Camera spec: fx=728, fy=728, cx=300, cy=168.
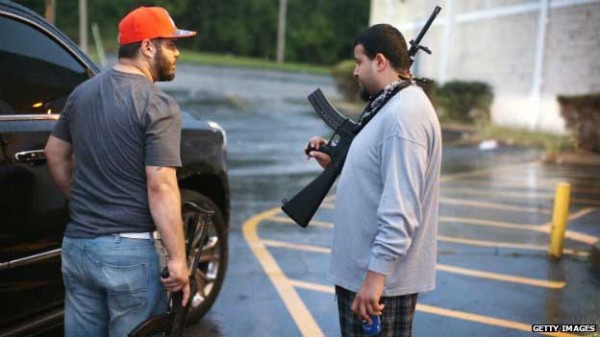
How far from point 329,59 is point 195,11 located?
12.4 m

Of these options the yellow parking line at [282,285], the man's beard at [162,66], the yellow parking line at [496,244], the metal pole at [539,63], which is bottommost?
the yellow parking line at [282,285]

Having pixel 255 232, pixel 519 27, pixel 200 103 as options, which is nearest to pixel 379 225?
pixel 255 232

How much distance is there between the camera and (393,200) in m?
2.53

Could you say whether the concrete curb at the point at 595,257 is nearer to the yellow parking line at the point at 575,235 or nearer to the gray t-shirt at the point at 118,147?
the yellow parking line at the point at 575,235

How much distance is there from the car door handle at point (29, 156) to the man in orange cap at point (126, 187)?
24.2 inches

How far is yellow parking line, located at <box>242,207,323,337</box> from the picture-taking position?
475cm

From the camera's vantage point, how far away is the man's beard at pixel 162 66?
2.79 meters

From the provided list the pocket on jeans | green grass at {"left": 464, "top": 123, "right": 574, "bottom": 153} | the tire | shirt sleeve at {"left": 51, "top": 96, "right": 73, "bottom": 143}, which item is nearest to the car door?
shirt sleeve at {"left": 51, "top": 96, "right": 73, "bottom": 143}

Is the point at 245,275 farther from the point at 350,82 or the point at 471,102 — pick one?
the point at 350,82

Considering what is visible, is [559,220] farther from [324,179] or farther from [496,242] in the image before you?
[324,179]

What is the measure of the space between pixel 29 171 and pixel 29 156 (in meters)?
0.07

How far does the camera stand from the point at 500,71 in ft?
64.0

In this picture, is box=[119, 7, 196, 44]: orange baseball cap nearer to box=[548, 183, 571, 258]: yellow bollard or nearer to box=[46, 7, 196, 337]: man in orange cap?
box=[46, 7, 196, 337]: man in orange cap

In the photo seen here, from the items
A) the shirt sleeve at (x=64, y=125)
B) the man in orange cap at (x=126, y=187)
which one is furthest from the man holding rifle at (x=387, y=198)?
the shirt sleeve at (x=64, y=125)
